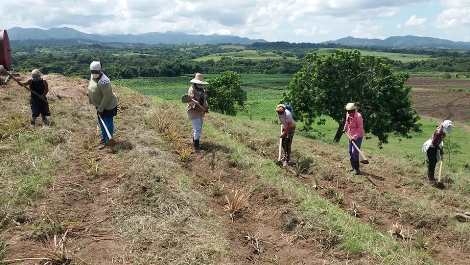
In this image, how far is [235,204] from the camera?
8.67m

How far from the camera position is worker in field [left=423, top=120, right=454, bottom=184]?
41.8 feet

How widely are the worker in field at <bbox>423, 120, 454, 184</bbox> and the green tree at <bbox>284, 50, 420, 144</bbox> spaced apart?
56.3ft

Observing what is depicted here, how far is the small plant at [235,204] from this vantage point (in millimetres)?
8609

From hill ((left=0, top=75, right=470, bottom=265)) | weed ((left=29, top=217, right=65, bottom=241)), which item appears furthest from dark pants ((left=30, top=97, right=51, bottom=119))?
weed ((left=29, top=217, right=65, bottom=241))

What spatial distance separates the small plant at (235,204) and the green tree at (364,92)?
22966 mm

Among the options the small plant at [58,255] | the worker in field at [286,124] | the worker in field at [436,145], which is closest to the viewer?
A: the small plant at [58,255]

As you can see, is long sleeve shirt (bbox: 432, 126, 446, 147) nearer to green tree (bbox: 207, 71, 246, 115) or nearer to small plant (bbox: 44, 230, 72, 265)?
small plant (bbox: 44, 230, 72, 265)

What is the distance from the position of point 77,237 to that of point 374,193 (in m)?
7.14

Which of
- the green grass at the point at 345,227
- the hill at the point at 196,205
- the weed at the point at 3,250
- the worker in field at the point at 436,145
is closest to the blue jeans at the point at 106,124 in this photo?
the hill at the point at 196,205

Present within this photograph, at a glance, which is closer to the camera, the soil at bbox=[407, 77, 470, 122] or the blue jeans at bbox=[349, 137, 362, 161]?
the blue jeans at bbox=[349, 137, 362, 161]

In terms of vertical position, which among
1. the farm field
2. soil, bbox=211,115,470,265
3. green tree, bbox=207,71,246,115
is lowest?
the farm field

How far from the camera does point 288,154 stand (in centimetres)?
1291

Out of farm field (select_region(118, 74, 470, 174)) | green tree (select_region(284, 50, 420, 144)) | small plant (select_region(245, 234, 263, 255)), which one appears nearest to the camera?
small plant (select_region(245, 234, 263, 255))

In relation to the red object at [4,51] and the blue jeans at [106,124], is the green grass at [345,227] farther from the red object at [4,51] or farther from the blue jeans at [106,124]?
the red object at [4,51]
